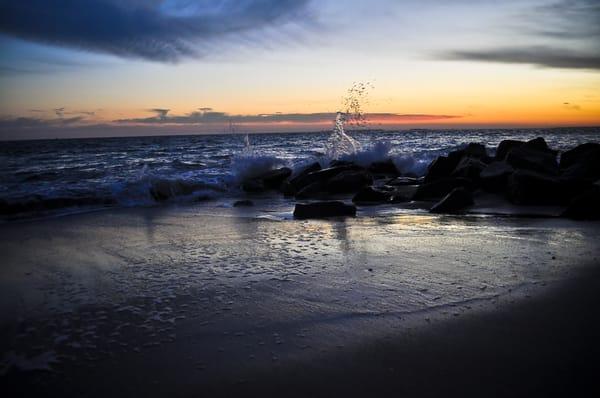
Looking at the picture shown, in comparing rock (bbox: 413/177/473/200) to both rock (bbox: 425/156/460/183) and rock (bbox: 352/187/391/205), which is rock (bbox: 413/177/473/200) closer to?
rock (bbox: 352/187/391/205)

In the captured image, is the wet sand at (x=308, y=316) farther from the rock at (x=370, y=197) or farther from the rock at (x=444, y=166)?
the rock at (x=444, y=166)

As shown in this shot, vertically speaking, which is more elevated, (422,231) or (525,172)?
(525,172)

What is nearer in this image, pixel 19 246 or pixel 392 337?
pixel 392 337

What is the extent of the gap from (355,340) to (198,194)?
29.7 ft

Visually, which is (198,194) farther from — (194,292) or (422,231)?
(194,292)

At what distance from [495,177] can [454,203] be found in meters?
2.03

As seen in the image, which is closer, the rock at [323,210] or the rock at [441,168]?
the rock at [323,210]

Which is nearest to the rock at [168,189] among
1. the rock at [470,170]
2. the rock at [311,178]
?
the rock at [311,178]

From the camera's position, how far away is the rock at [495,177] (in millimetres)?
8836

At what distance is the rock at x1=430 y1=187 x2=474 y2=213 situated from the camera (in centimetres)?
731

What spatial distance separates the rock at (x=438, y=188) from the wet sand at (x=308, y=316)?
3685mm

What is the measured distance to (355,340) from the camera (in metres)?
2.55

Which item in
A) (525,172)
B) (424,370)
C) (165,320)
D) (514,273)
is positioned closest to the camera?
(424,370)

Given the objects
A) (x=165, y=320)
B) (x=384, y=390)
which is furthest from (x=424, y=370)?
(x=165, y=320)
